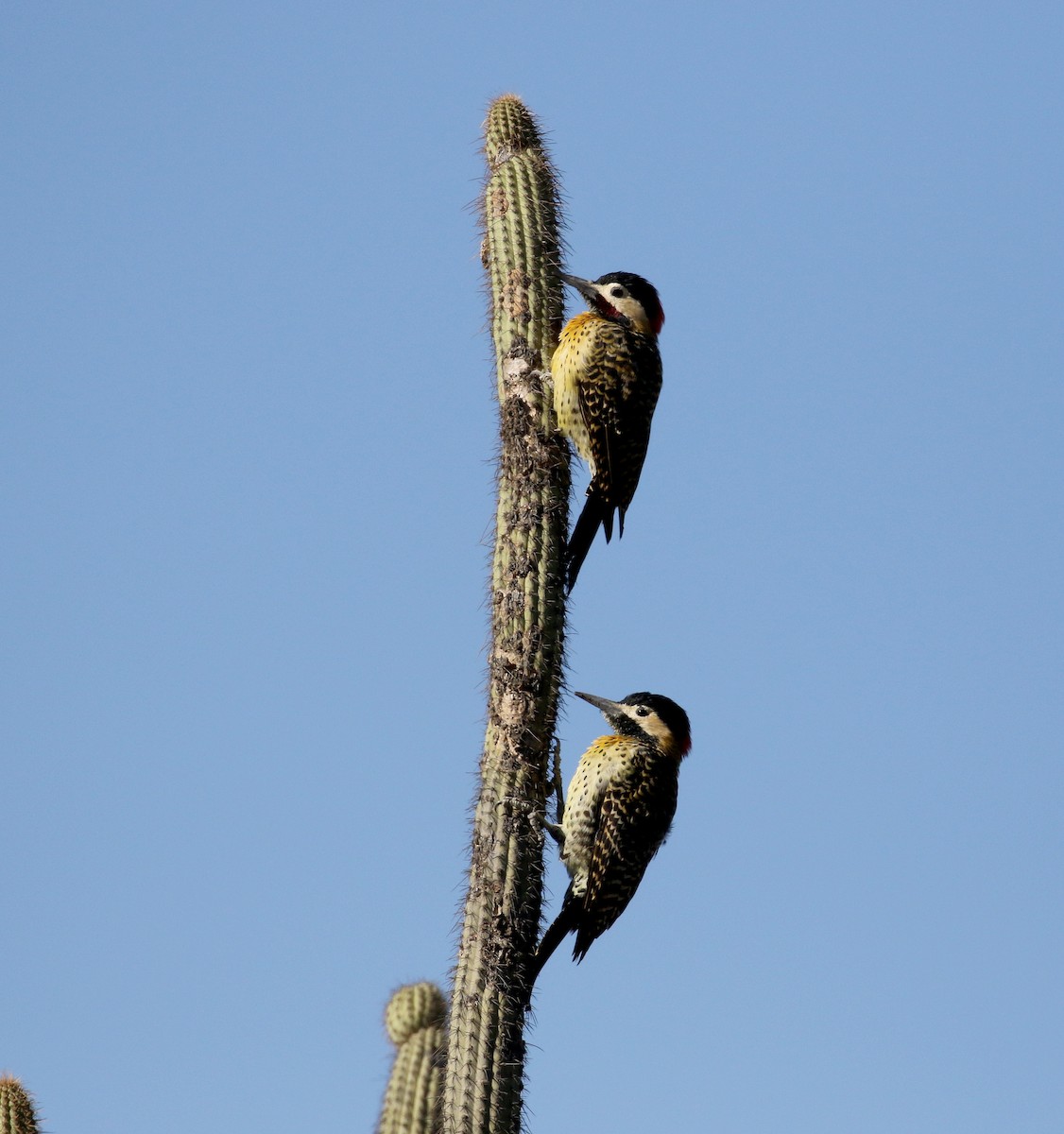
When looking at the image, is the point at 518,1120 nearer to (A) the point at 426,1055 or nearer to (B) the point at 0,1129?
(A) the point at 426,1055

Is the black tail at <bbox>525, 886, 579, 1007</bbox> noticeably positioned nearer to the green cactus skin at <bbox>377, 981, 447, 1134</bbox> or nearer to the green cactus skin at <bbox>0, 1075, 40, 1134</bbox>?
the green cactus skin at <bbox>377, 981, 447, 1134</bbox>

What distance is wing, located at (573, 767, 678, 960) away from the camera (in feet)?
18.2

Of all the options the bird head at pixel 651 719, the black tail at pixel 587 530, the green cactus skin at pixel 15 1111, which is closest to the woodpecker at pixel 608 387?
the black tail at pixel 587 530

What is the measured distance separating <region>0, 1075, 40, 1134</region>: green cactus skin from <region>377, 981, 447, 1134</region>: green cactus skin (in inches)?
46.7

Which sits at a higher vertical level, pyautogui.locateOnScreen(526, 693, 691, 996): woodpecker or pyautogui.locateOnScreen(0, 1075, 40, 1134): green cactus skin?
pyautogui.locateOnScreen(526, 693, 691, 996): woodpecker

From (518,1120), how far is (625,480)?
2.32 metres

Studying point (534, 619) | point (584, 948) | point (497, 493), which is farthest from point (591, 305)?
point (584, 948)

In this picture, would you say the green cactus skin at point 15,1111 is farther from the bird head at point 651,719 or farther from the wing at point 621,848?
the bird head at point 651,719

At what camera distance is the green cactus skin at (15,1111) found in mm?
5074

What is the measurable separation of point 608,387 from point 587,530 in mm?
518

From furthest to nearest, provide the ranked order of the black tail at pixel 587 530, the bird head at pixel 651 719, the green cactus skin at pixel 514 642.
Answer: the bird head at pixel 651 719
the black tail at pixel 587 530
the green cactus skin at pixel 514 642

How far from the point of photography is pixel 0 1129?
506 centimetres

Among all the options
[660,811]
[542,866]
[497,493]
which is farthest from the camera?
[660,811]


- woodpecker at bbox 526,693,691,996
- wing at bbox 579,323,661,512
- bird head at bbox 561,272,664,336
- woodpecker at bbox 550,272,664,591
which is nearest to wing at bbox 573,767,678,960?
woodpecker at bbox 526,693,691,996
